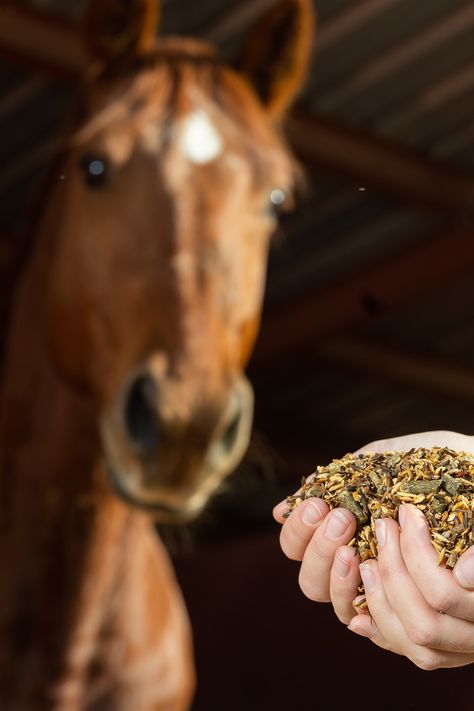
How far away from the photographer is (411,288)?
2090mm

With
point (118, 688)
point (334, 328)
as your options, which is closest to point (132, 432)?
point (118, 688)

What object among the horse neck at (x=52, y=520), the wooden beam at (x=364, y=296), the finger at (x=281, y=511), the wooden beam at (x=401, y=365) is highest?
the finger at (x=281, y=511)

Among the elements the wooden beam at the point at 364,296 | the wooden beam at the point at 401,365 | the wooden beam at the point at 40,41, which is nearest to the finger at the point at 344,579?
the wooden beam at the point at 40,41

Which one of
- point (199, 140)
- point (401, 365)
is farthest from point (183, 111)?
point (401, 365)

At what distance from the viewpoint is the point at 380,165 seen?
1.95 m

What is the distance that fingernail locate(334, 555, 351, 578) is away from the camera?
62cm

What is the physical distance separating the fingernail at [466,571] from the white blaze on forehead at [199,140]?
0.70 meters

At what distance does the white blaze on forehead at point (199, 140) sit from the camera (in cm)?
119

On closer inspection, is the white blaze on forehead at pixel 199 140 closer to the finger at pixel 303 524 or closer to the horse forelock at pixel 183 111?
the horse forelock at pixel 183 111

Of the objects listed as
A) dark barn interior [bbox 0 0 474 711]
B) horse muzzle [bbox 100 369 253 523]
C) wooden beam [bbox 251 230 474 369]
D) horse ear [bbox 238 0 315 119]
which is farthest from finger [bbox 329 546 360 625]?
wooden beam [bbox 251 230 474 369]

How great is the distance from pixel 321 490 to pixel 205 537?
8.43ft

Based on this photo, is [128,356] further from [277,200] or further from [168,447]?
[277,200]

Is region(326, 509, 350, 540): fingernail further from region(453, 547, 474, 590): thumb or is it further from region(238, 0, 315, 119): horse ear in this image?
region(238, 0, 315, 119): horse ear

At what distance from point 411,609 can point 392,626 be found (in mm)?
35
